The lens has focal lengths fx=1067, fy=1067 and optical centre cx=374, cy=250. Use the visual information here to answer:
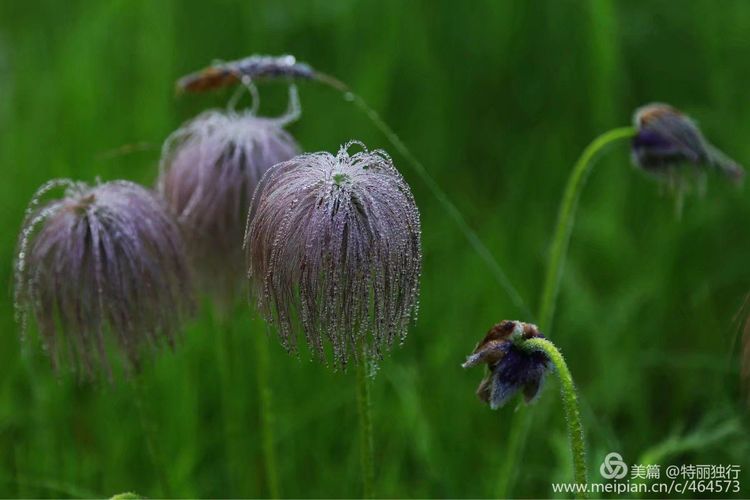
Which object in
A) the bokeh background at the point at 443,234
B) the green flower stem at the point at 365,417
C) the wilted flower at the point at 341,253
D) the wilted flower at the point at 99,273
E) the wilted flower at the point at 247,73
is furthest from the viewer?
the bokeh background at the point at 443,234

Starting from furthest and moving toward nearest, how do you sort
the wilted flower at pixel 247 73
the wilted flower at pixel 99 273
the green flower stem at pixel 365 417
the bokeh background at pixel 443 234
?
the bokeh background at pixel 443 234 < the wilted flower at pixel 247 73 < the wilted flower at pixel 99 273 < the green flower stem at pixel 365 417

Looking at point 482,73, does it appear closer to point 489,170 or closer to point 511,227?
point 489,170

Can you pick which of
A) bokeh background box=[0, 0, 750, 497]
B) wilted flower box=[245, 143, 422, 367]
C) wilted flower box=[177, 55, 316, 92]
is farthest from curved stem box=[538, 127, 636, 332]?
wilted flower box=[245, 143, 422, 367]

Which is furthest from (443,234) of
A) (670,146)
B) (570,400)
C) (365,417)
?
(570,400)

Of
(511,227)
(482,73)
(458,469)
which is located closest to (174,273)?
(458,469)

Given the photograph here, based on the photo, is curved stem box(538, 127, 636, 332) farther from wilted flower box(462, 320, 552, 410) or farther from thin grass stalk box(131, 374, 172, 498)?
thin grass stalk box(131, 374, 172, 498)

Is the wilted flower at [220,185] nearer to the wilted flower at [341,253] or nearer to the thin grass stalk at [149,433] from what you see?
the thin grass stalk at [149,433]

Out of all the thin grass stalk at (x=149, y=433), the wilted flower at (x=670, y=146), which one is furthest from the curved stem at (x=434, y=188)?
the thin grass stalk at (x=149, y=433)
